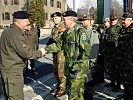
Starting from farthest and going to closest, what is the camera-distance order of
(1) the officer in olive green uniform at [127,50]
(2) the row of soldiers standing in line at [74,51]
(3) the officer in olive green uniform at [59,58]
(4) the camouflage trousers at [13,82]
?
1. (3) the officer in olive green uniform at [59,58]
2. (1) the officer in olive green uniform at [127,50]
3. (2) the row of soldiers standing in line at [74,51]
4. (4) the camouflage trousers at [13,82]

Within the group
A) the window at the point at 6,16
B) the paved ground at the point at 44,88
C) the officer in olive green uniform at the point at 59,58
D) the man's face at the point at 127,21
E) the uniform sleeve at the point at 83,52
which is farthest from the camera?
the window at the point at 6,16

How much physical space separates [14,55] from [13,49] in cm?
10

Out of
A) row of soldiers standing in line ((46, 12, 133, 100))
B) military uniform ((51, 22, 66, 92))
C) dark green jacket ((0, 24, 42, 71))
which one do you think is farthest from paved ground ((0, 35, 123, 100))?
dark green jacket ((0, 24, 42, 71))

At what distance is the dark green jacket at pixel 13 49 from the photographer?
4523 mm

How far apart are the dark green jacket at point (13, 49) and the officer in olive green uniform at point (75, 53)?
2.32ft

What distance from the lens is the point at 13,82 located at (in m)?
4.63

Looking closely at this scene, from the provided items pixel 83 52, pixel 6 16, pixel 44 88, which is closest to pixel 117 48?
pixel 44 88

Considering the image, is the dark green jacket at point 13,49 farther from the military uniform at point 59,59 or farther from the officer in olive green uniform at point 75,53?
the military uniform at point 59,59

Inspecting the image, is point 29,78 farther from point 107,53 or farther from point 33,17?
point 33,17

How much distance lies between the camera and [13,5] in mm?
48656

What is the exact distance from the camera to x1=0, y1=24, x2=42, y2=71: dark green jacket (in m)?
4.52

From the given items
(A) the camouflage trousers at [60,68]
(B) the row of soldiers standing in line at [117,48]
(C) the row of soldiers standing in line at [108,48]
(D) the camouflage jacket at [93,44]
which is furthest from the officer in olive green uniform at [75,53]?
(A) the camouflage trousers at [60,68]

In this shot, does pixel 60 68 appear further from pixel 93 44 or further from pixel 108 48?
pixel 108 48

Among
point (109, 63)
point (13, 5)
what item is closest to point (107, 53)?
point (109, 63)
